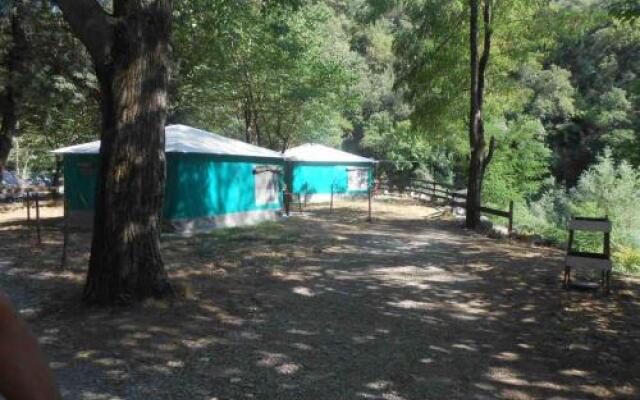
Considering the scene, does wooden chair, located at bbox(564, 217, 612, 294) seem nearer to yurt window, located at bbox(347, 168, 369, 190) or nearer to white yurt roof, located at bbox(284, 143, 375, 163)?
white yurt roof, located at bbox(284, 143, 375, 163)

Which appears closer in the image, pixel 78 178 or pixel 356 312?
pixel 356 312

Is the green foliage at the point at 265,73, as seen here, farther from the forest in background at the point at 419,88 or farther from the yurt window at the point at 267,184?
the yurt window at the point at 267,184

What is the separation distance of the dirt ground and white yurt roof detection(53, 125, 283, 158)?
16.6ft

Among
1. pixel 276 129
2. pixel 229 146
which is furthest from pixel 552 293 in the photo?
pixel 276 129

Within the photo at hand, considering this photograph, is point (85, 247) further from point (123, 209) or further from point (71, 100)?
point (71, 100)

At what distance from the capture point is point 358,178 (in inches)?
1357

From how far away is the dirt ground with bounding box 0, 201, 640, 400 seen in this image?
4.69 m

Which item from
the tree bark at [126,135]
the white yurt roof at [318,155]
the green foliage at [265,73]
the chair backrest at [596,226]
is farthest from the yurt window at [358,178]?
the tree bark at [126,135]

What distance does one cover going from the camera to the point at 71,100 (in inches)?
894

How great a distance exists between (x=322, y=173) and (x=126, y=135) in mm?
25372

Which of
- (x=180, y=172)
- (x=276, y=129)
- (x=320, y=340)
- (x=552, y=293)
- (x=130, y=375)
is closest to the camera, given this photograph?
(x=130, y=375)

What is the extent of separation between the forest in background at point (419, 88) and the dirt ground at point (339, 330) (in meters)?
3.52

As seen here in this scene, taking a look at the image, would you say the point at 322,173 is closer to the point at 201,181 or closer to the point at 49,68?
the point at 49,68

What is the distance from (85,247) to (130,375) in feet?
29.0
